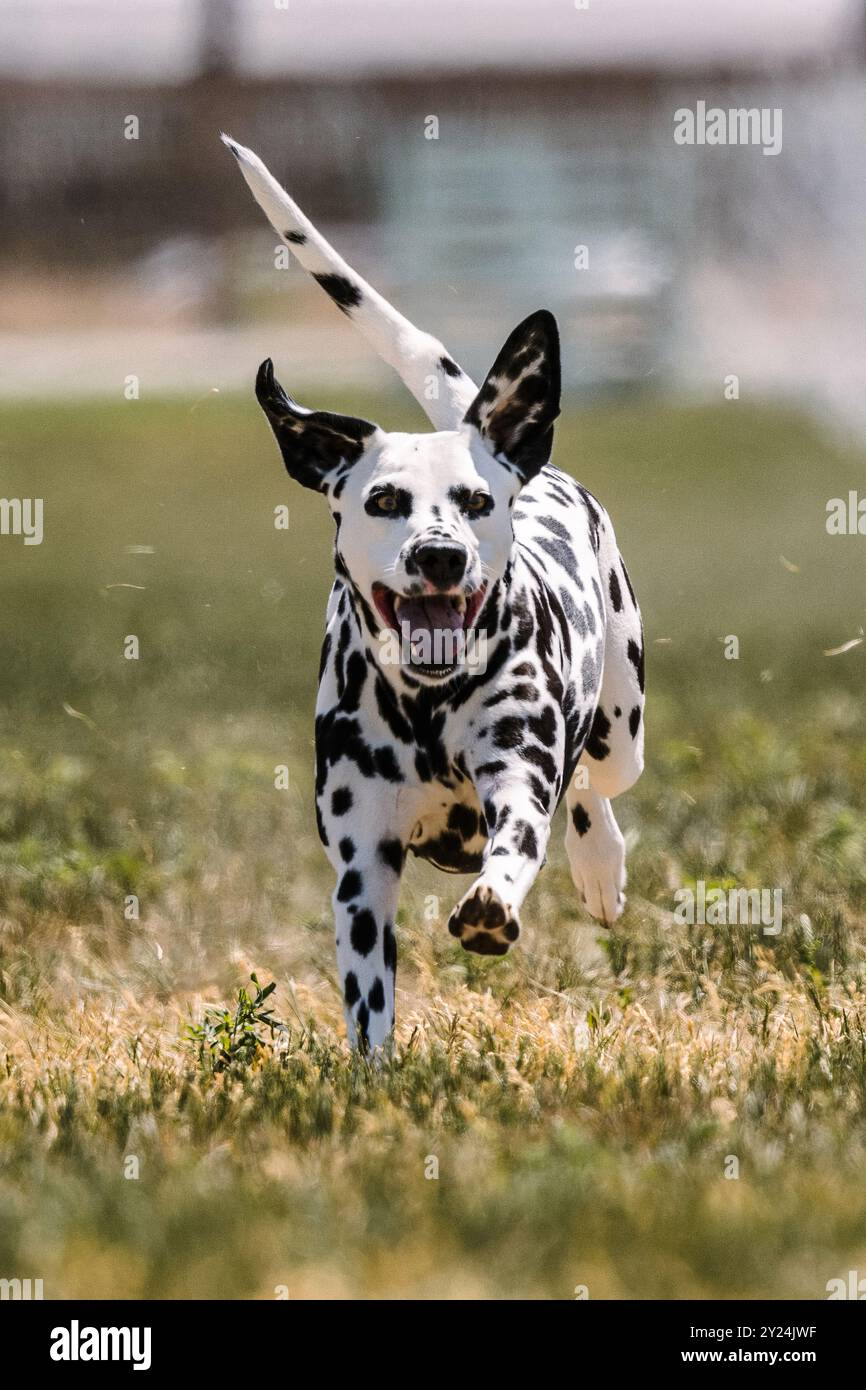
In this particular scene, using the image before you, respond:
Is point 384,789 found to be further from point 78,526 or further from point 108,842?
point 78,526

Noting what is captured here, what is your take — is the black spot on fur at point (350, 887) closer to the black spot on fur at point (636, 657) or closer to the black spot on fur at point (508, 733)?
the black spot on fur at point (508, 733)

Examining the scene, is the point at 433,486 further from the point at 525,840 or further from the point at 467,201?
the point at 467,201

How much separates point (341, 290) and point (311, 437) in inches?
31.1

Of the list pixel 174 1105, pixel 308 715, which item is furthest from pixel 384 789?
pixel 308 715

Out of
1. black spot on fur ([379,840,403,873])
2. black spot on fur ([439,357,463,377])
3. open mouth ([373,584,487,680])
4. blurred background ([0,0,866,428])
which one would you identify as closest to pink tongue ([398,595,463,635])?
open mouth ([373,584,487,680])

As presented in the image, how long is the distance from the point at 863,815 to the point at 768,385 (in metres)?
16.0

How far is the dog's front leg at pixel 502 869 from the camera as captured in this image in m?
4.79

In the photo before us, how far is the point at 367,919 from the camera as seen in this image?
209 inches

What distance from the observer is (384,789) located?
17.6 feet

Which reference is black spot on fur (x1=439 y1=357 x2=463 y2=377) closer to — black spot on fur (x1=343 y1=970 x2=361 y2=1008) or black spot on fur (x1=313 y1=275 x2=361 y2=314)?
black spot on fur (x1=313 y1=275 x2=361 y2=314)

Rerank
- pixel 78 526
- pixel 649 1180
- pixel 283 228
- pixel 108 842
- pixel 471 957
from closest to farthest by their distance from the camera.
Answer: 1. pixel 649 1180
2. pixel 283 228
3. pixel 471 957
4. pixel 108 842
5. pixel 78 526

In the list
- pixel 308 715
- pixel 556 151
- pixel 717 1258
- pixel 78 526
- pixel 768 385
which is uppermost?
pixel 556 151

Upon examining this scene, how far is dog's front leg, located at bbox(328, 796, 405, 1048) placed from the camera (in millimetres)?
5285

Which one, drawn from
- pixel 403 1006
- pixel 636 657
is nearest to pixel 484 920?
pixel 403 1006
